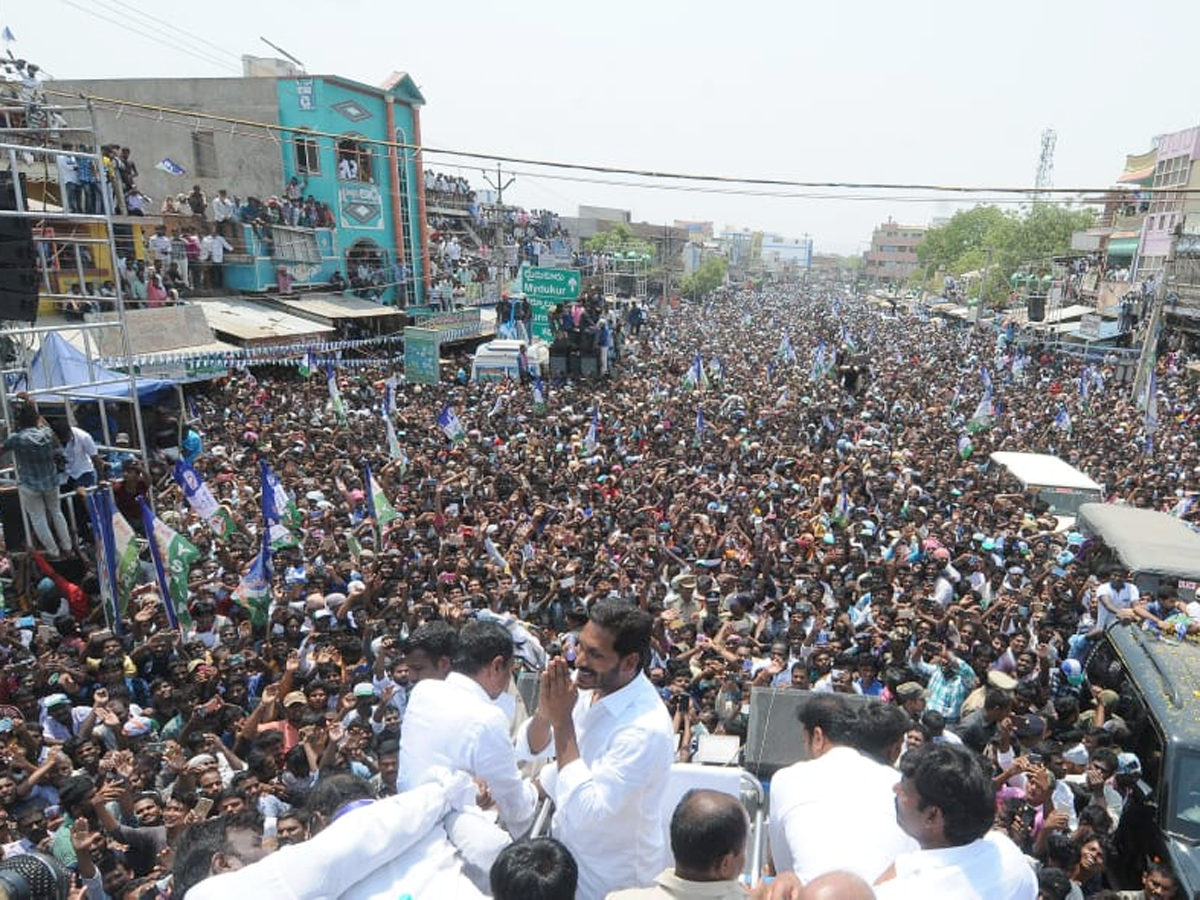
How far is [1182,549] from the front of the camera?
7.76 meters

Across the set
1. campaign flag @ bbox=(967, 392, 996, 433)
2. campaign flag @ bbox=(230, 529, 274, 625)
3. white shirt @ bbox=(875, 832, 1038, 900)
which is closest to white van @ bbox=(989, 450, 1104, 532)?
campaign flag @ bbox=(967, 392, 996, 433)

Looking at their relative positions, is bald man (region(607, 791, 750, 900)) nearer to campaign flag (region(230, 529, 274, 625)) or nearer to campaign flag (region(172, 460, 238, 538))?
campaign flag (region(230, 529, 274, 625))

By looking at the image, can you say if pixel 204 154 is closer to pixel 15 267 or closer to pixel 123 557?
pixel 15 267

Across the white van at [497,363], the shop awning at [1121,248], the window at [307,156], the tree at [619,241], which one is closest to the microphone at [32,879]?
the white van at [497,363]

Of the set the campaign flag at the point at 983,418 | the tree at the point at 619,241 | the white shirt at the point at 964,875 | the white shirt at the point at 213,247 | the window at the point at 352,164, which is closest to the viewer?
the white shirt at the point at 964,875

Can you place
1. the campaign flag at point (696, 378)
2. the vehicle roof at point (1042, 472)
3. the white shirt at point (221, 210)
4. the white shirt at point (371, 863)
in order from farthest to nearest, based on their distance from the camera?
the white shirt at point (221, 210)
the campaign flag at point (696, 378)
the vehicle roof at point (1042, 472)
the white shirt at point (371, 863)

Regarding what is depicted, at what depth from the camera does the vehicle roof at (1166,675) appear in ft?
14.4

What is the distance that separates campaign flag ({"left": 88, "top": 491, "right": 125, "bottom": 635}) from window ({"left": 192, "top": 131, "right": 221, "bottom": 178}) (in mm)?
20805

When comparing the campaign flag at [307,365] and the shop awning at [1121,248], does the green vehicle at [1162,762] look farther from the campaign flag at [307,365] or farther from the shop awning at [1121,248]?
the shop awning at [1121,248]

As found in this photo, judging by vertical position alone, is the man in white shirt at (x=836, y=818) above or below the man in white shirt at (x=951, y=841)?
below

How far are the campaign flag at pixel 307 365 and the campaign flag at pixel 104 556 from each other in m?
10.9

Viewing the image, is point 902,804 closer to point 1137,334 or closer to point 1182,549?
point 1182,549

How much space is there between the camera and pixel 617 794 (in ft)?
7.07

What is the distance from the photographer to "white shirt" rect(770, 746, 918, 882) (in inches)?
86.9
